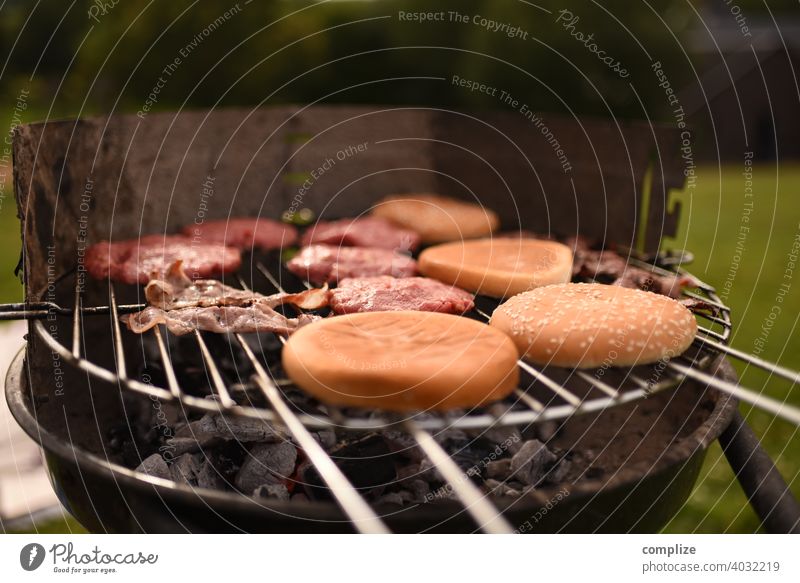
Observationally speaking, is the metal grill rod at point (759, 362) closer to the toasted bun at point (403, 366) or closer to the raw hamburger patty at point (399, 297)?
the toasted bun at point (403, 366)

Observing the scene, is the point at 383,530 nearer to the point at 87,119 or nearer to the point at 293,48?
the point at 87,119

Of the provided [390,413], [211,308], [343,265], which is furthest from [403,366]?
[343,265]

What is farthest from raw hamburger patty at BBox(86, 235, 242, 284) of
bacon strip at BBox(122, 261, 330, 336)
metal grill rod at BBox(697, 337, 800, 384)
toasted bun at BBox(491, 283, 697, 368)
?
metal grill rod at BBox(697, 337, 800, 384)

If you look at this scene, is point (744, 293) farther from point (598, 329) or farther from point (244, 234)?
point (598, 329)

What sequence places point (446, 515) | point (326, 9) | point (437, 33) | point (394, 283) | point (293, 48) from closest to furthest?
point (446, 515)
point (394, 283)
point (293, 48)
point (326, 9)
point (437, 33)

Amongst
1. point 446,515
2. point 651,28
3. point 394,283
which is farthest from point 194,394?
point 651,28
